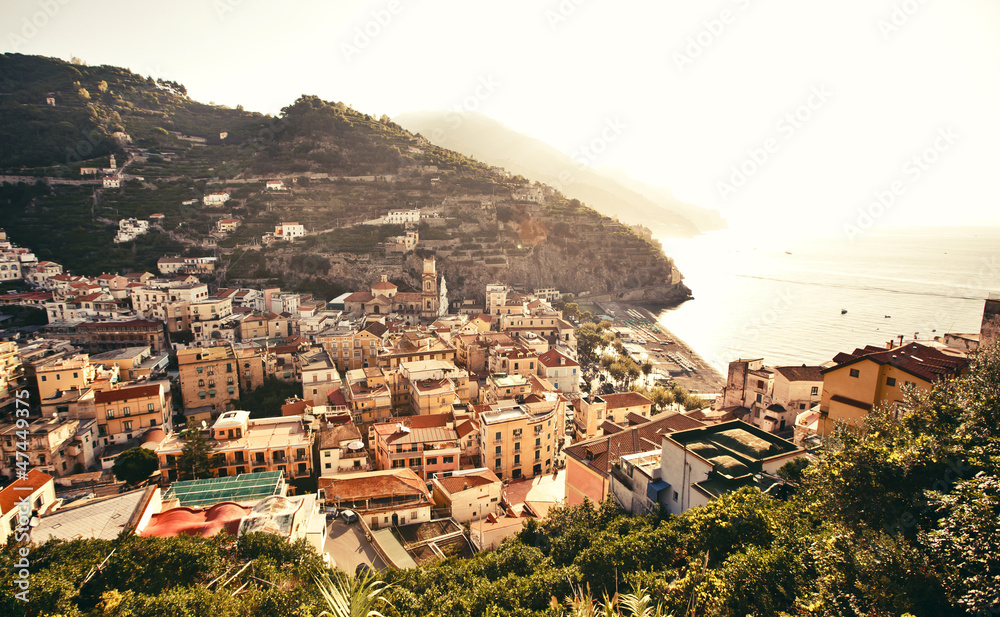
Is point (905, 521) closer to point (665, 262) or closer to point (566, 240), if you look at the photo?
point (566, 240)

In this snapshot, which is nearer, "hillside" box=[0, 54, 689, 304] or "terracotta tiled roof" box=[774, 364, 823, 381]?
"terracotta tiled roof" box=[774, 364, 823, 381]

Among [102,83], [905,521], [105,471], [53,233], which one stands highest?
[102,83]

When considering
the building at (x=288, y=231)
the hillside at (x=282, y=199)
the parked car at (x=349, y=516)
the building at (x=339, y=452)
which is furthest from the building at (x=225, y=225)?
the parked car at (x=349, y=516)

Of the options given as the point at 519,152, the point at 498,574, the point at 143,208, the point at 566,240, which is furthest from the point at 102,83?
the point at 519,152

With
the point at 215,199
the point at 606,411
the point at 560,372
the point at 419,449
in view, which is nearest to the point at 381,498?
the point at 419,449

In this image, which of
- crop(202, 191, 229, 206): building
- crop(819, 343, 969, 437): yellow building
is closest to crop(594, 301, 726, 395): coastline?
crop(819, 343, 969, 437): yellow building

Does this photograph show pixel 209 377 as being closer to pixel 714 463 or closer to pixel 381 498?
pixel 381 498

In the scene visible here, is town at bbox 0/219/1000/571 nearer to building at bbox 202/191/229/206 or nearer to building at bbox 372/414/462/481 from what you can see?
building at bbox 372/414/462/481
